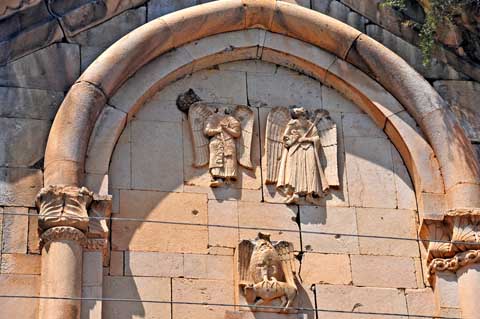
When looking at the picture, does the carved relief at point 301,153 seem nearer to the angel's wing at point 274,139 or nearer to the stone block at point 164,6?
the angel's wing at point 274,139

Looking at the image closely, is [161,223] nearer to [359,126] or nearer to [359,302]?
[359,302]

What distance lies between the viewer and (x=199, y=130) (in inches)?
661

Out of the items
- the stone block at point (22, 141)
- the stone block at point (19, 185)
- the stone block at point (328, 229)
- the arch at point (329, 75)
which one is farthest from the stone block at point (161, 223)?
the stone block at point (328, 229)

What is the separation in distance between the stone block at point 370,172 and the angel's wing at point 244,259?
1403mm

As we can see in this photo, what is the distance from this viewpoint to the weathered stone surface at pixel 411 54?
17.6m

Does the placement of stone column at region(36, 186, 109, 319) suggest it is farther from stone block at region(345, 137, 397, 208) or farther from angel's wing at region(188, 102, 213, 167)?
stone block at region(345, 137, 397, 208)

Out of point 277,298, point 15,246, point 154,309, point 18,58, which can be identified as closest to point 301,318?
point 277,298

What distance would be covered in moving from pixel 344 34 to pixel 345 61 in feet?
1.02

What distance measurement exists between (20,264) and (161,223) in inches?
62.0

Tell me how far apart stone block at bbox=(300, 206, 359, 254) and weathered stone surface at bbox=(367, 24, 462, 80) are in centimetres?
199

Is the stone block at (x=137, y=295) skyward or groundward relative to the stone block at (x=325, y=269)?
groundward

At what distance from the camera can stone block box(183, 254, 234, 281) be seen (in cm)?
1596

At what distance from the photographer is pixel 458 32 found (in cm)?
1769

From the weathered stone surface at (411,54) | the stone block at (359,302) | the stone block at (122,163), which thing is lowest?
the stone block at (359,302)
